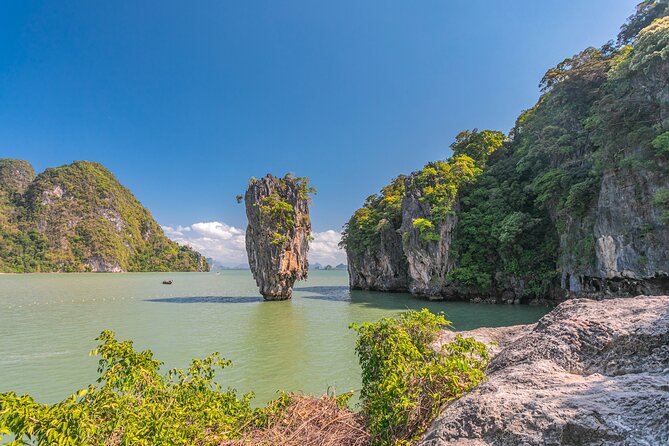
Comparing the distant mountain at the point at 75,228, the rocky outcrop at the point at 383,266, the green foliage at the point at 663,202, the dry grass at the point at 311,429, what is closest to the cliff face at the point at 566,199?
the green foliage at the point at 663,202

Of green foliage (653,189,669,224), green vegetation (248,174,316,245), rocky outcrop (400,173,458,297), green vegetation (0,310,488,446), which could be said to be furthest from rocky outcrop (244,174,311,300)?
green vegetation (0,310,488,446)

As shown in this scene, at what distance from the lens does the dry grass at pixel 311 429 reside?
10.8 feet

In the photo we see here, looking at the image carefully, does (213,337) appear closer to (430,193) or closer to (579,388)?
(579,388)

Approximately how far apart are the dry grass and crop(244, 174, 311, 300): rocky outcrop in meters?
21.9

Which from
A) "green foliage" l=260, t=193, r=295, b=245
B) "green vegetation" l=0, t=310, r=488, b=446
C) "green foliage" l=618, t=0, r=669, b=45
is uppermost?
"green foliage" l=618, t=0, r=669, b=45

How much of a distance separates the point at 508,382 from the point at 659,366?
106 centimetres

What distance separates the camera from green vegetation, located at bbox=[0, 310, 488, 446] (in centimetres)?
205

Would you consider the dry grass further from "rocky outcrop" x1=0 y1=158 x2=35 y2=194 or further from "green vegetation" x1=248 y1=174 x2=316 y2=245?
"rocky outcrop" x1=0 y1=158 x2=35 y2=194

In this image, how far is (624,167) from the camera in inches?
574

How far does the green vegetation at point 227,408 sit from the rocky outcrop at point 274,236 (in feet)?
71.4

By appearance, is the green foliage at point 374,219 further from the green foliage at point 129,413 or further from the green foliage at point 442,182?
the green foliage at point 129,413

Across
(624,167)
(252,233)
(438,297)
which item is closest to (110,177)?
(252,233)

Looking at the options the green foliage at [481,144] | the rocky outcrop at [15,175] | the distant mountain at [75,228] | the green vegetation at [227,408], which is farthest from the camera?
the rocky outcrop at [15,175]

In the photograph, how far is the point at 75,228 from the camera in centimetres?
9512
